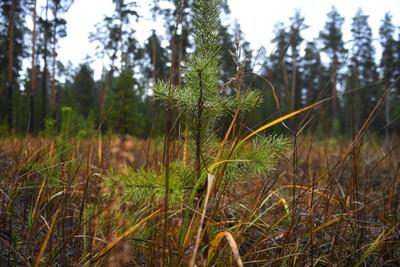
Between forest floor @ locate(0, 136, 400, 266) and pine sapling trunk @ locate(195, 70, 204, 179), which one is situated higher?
pine sapling trunk @ locate(195, 70, 204, 179)

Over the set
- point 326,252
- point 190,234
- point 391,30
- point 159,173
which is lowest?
point 326,252

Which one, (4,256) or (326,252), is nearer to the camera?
(4,256)

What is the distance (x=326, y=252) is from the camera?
1829 mm

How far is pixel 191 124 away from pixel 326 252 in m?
1.07

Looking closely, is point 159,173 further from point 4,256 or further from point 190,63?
point 4,256

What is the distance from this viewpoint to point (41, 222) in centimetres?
200

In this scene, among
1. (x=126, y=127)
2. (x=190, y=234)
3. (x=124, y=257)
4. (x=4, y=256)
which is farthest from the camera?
(x=126, y=127)

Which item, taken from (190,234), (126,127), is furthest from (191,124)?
(126,127)

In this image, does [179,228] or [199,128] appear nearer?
[179,228]

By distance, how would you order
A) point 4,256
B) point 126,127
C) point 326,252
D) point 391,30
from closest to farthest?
point 4,256
point 326,252
point 126,127
point 391,30

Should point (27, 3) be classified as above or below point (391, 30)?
below

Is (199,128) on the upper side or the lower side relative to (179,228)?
upper

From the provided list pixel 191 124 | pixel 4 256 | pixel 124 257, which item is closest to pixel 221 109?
pixel 191 124

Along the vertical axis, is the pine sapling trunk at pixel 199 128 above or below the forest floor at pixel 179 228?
above
